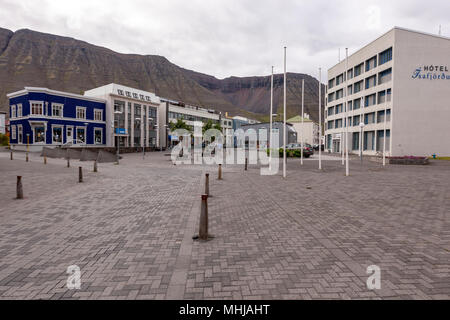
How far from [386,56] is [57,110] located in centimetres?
5326

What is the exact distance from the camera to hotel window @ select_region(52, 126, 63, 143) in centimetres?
4356

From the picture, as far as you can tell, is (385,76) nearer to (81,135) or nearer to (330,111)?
(330,111)

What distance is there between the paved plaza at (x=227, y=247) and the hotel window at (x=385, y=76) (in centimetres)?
3639

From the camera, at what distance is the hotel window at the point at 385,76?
128 feet

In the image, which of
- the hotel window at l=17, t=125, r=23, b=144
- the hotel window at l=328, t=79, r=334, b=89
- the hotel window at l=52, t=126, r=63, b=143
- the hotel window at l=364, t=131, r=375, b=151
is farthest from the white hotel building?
the hotel window at l=17, t=125, r=23, b=144

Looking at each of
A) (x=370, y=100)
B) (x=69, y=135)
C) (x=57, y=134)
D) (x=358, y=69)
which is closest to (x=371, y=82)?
(x=370, y=100)

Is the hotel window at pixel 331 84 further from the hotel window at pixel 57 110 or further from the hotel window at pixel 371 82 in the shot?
the hotel window at pixel 57 110

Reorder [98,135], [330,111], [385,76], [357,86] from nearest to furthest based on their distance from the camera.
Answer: [385,76] < [357,86] < [98,135] < [330,111]

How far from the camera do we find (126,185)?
40.1ft

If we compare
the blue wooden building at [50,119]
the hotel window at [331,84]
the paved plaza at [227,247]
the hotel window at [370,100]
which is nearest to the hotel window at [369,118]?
the hotel window at [370,100]

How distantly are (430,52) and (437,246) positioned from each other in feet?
143

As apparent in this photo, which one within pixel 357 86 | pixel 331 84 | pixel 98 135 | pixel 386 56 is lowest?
pixel 98 135

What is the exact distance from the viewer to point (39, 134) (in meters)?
42.4
